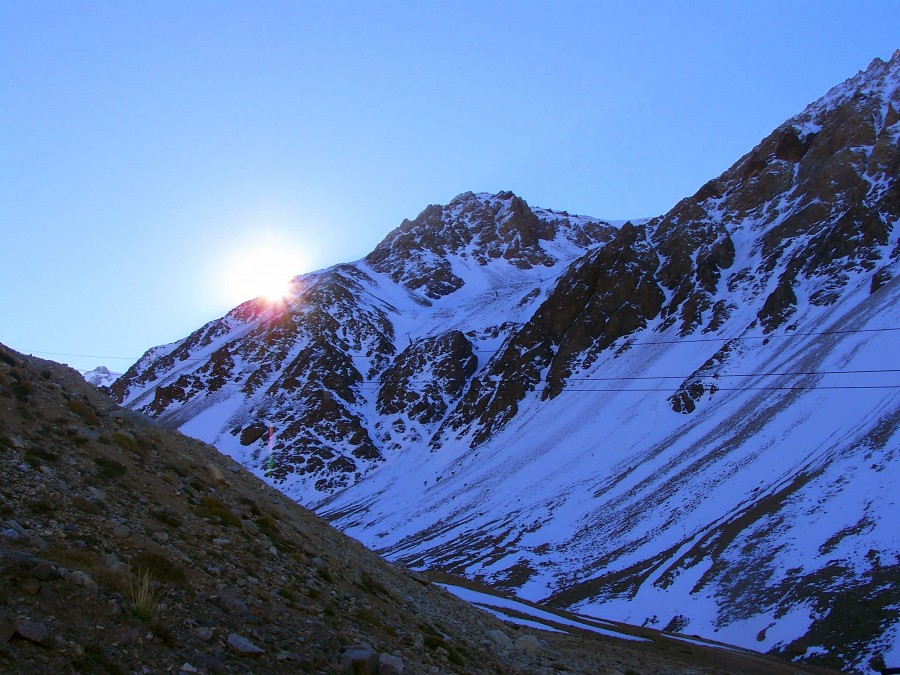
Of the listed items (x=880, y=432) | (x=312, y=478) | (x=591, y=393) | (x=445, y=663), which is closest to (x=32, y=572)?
(x=445, y=663)

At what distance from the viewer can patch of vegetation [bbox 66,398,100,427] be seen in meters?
15.8

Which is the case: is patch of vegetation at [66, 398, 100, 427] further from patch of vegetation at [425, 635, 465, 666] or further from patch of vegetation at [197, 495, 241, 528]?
patch of vegetation at [425, 635, 465, 666]

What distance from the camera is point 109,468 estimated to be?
13648 mm

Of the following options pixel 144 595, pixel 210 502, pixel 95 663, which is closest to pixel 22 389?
pixel 210 502

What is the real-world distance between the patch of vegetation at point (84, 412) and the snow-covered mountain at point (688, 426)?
3711 cm

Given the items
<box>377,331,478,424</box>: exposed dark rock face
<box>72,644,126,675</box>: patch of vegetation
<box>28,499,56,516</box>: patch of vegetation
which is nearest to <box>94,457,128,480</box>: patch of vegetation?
<box>28,499,56,516</box>: patch of vegetation

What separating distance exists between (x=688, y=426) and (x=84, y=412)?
95.1 metres

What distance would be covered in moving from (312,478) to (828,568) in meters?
130

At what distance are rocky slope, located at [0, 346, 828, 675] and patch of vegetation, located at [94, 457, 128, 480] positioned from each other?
3 centimetres

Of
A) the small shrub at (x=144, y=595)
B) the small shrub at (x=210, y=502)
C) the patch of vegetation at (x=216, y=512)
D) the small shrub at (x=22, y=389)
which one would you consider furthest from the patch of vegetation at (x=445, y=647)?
the small shrub at (x=22, y=389)

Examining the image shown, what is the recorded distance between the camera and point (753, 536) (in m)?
59.4

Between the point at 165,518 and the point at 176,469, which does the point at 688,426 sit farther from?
the point at 165,518

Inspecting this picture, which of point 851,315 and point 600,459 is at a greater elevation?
point 851,315

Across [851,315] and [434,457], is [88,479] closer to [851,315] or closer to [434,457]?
[851,315]
